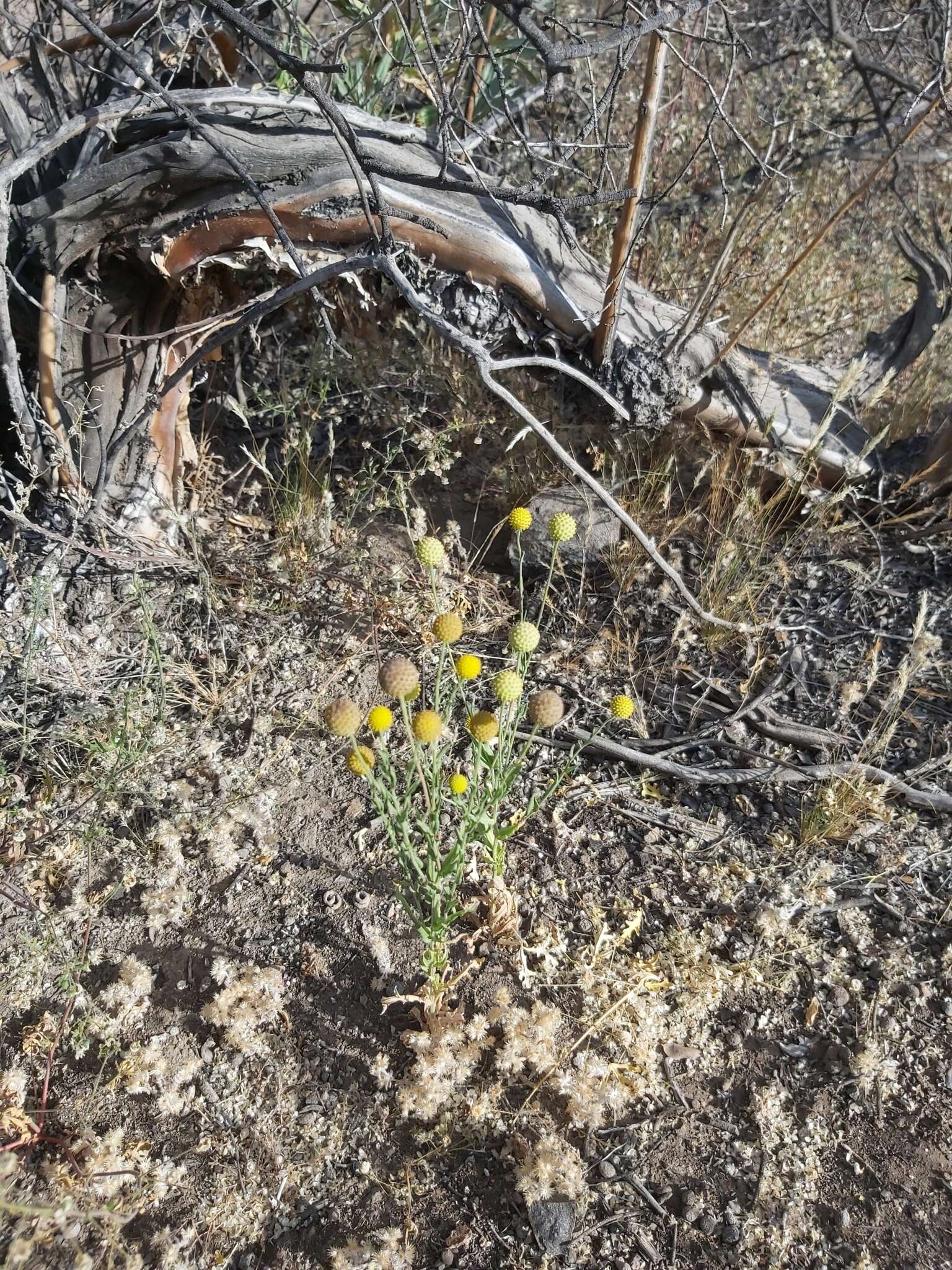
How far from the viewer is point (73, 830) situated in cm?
242

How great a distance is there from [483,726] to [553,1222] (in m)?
1.13

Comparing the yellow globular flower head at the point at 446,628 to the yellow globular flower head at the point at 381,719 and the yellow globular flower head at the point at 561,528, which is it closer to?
the yellow globular flower head at the point at 381,719

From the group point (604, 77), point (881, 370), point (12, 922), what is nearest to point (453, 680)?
point (12, 922)

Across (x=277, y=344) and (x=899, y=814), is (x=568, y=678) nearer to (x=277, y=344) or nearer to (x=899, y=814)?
(x=899, y=814)

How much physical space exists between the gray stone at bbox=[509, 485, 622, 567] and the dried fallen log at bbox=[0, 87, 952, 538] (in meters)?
0.39

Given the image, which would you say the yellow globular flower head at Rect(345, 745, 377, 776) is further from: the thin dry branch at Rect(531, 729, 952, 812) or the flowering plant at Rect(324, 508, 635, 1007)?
the thin dry branch at Rect(531, 729, 952, 812)

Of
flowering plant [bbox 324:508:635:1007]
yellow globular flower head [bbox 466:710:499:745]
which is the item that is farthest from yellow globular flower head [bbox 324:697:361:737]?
yellow globular flower head [bbox 466:710:499:745]

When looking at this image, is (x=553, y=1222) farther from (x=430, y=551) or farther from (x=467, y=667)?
(x=430, y=551)

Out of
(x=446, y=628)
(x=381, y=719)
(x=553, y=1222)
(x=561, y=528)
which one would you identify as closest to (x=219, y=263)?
(x=561, y=528)

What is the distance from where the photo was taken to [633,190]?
91.0 inches

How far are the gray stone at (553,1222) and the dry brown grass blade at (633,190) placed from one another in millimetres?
2404

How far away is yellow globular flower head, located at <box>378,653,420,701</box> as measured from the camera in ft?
5.69

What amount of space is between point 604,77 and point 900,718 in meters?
4.36

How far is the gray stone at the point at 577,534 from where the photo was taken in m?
3.03
